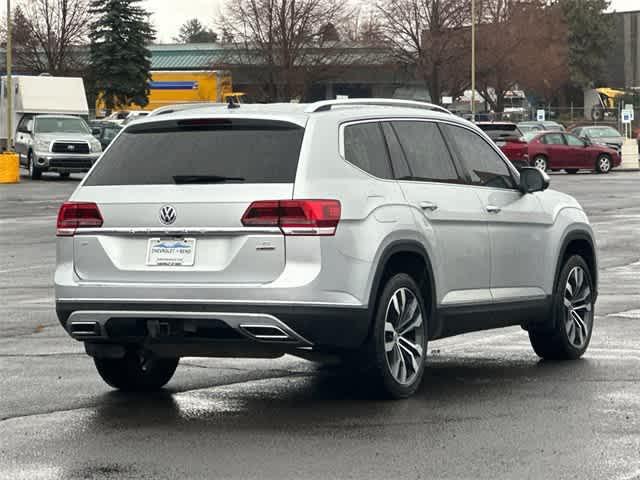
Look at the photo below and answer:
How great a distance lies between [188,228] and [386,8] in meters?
76.0

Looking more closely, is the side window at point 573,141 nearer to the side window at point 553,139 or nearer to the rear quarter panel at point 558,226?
the side window at point 553,139

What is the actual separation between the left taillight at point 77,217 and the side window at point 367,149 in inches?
56.9

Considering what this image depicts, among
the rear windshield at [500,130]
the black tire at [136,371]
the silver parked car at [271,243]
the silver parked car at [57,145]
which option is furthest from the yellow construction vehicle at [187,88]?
the silver parked car at [271,243]

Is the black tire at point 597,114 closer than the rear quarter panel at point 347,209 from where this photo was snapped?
No

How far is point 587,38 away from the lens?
119 metres

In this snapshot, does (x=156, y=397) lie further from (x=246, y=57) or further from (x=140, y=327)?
(x=246, y=57)

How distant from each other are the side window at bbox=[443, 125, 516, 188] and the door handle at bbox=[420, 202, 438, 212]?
72 cm

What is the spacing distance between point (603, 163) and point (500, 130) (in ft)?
12.4

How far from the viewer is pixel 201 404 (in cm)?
893

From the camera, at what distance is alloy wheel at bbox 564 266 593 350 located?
10.9 meters

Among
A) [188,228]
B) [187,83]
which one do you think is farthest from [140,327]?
[187,83]

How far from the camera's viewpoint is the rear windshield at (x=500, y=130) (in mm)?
51688

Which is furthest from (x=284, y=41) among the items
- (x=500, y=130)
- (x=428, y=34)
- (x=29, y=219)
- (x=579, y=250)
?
(x=579, y=250)

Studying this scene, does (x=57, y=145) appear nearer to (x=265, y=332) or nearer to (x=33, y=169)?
(x=33, y=169)
